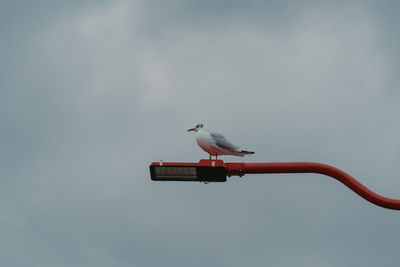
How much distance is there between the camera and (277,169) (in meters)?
12.6

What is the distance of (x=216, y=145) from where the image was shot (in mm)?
14891

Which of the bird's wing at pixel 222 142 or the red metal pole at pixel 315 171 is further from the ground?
the bird's wing at pixel 222 142

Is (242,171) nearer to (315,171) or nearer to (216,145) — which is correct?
(315,171)

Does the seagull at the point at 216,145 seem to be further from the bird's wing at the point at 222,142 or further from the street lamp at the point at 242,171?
the street lamp at the point at 242,171

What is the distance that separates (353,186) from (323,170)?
60cm

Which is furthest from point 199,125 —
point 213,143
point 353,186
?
point 353,186

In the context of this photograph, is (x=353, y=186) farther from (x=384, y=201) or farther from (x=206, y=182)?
(x=206, y=182)

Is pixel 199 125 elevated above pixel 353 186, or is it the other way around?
pixel 199 125

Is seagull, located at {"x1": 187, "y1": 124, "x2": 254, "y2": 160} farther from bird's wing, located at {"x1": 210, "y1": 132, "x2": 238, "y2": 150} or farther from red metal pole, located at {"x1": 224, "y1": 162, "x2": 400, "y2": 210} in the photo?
red metal pole, located at {"x1": 224, "y1": 162, "x2": 400, "y2": 210}

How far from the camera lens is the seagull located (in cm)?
1477

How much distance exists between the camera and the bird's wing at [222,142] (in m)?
14.8

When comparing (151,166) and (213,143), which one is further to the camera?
(213,143)

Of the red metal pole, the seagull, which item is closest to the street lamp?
the red metal pole

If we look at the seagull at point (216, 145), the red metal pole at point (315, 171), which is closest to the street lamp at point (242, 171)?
the red metal pole at point (315, 171)
